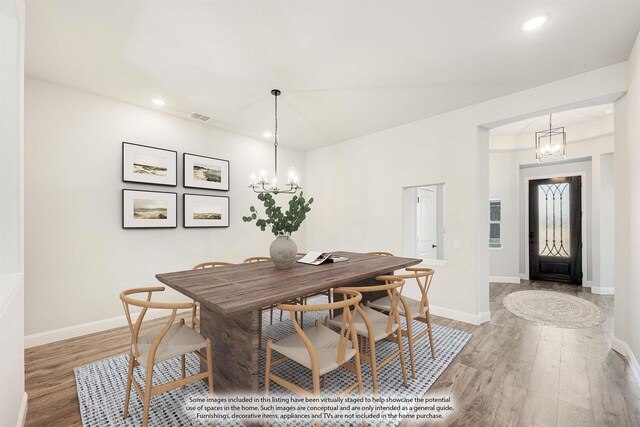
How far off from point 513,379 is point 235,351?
7.25 ft

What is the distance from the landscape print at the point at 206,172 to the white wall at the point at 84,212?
22 cm

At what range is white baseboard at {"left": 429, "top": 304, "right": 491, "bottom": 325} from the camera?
134 inches

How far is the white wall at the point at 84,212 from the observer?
9.31 ft

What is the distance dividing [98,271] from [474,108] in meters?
5.00

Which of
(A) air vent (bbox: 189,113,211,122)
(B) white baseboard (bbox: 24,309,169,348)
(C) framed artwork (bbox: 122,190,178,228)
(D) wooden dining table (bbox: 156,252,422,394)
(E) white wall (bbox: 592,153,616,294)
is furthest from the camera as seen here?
(E) white wall (bbox: 592,153,616,294)

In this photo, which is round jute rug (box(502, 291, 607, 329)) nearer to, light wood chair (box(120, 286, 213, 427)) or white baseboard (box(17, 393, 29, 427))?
light wood chair (box(120, 286, 213, 427))

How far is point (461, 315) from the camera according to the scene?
3.53 metres

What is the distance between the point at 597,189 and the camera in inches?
188

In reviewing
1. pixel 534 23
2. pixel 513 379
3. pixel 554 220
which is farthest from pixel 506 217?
pixel 534 23

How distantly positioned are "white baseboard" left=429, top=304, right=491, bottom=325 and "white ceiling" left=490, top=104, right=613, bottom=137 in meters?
3.14

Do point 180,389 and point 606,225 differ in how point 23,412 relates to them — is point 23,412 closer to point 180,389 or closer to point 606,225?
point 180,389

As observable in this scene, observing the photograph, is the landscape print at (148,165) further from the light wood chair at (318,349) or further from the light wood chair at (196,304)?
the light wood chair at (318,349)

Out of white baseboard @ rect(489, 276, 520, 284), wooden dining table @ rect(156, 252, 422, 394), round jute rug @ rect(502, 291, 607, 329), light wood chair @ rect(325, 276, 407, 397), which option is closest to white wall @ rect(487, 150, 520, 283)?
white baseboard @ rect(489, 276, 520, 284)

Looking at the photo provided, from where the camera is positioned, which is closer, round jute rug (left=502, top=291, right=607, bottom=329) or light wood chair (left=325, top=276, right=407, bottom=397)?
light wood chair (left=325, top=276, right=407, bottom=397)
